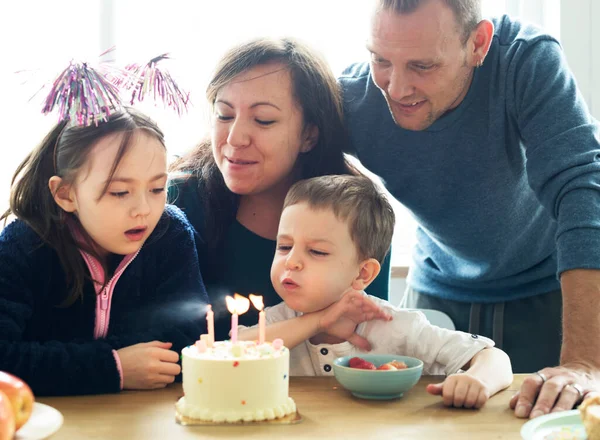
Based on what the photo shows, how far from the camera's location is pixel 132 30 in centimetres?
284

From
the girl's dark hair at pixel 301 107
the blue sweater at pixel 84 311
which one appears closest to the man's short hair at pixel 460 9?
the girl's dark hair at pixel 301 107

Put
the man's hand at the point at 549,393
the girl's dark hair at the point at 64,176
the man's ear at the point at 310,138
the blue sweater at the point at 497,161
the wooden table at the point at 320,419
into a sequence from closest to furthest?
the wooden table at the point at 320,419
the man's hand at the point at 549,393
the girl's dark hair at the point at 64,176
the blue sweater at the point at 497,161
the man's ear at the point at 310,138

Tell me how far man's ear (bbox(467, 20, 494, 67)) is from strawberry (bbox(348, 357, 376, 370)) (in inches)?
35.2

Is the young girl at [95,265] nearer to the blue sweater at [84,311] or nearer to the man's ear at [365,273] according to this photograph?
the blue sweater at [84,311]

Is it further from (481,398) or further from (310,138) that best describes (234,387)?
(310,138)

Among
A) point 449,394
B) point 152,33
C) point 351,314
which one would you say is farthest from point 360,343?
point 152,33

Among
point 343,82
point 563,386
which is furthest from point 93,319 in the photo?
point 343,82

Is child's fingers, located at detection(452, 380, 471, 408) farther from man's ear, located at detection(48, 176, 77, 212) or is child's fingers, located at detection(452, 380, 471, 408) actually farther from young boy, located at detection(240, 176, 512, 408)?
man's ear, located at detection(48, 176, 77, 212)

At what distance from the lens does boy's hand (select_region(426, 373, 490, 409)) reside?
1.29 m

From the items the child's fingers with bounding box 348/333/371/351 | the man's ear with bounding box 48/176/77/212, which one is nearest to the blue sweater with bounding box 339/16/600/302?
the child's fingers with bounding box 348/333/371/351

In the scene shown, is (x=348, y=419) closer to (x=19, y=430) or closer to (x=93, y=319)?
(x=19, y=430)

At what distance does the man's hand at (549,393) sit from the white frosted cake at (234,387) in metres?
0.38

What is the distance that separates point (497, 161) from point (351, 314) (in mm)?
664

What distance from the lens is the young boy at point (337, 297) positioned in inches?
61.6
